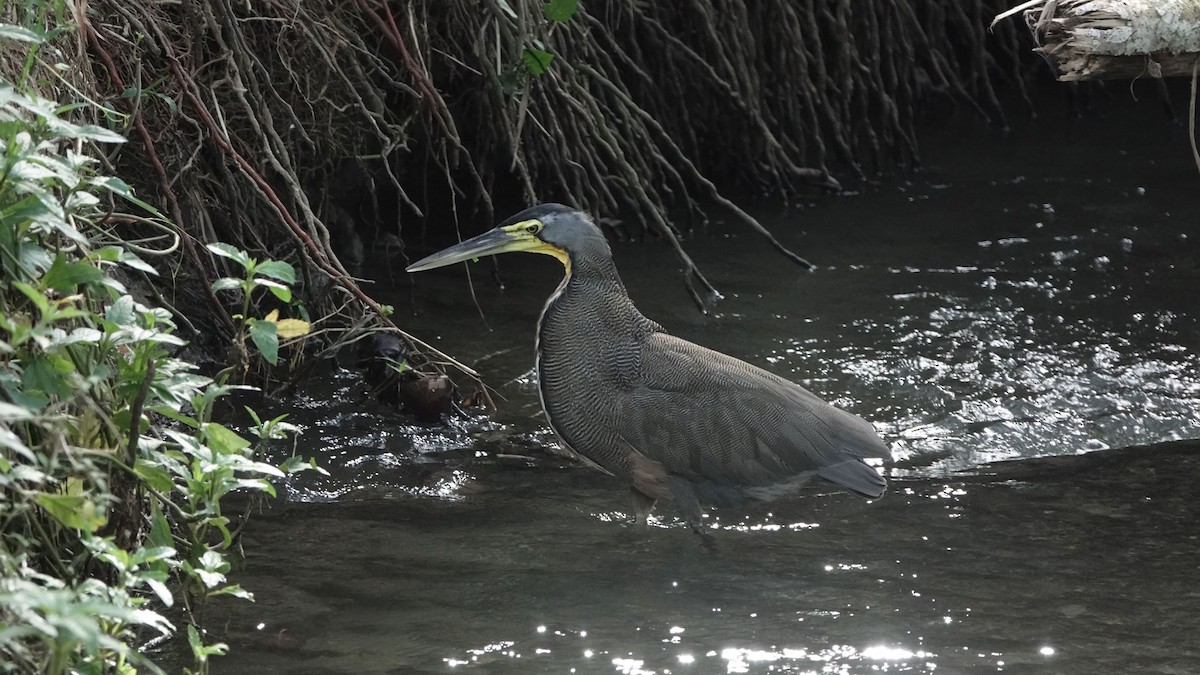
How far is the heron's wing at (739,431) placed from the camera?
422 cm

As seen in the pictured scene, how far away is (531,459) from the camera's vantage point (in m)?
4.60

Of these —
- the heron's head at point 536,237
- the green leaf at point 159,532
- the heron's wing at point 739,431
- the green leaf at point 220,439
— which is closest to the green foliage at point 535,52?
the heron's head at point 536,237

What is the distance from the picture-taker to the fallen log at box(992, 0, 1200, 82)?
3.48m

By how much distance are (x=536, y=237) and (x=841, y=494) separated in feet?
4.14

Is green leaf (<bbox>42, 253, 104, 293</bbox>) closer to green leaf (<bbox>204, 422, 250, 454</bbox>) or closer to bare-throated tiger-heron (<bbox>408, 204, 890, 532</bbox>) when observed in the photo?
green leaf (<bbox>204, 422, 250, 454</bbox>)

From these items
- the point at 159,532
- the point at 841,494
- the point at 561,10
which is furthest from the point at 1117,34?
the point at 159,532

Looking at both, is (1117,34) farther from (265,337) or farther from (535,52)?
(265,337)

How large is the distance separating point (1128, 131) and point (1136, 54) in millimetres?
4851

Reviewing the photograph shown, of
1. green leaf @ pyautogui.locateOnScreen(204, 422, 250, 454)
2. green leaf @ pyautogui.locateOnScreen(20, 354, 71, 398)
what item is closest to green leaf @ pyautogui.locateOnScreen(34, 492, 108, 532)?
green leaf @ pyautogui.locateOnScreen(20, 354, 71, 398)

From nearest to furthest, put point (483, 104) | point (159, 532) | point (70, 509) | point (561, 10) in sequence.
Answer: point (70, 509) → point (159, 532) → point (561, 10) → point (483, 104)

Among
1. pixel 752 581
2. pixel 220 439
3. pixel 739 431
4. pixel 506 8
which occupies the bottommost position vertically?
pixel 752 581

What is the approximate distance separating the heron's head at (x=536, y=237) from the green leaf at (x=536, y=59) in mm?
639

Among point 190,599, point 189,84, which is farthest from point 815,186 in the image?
point 190,599

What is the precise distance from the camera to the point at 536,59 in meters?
4.81
